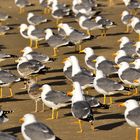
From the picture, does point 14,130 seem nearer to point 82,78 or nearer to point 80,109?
point 80,109

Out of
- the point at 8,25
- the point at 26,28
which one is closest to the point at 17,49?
the point at 26,28

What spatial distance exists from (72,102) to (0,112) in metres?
2.07

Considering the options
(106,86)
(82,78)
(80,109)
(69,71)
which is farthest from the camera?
(69,71)

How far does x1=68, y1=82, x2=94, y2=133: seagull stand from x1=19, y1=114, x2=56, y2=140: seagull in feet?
4.07

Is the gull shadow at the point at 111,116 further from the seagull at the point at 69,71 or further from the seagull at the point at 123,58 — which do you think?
the seagull at the point at 123,58

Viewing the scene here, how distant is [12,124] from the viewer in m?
17.8

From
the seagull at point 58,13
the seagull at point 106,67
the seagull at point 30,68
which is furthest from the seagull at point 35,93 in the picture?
the seagull at point 58,13

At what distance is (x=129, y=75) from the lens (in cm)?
2012

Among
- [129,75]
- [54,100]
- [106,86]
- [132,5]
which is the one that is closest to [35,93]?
[54,100]

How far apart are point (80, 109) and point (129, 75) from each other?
3.99 meters

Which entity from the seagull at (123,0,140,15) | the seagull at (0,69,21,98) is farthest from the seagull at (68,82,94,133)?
the seagull at (123,0,140,15)

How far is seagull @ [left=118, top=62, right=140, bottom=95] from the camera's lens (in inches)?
784

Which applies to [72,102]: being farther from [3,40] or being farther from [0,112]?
[3,40]

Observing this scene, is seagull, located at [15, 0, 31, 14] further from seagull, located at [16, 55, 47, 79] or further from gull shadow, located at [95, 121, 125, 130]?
gull shadow, located at [95, 121, 125, 130]
